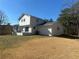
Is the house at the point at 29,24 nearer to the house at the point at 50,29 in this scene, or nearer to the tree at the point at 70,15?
the house at the point at 50,29

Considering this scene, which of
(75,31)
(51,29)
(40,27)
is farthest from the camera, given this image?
(75,31)

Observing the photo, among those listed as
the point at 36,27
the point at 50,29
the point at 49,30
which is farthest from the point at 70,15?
the point at 36,27

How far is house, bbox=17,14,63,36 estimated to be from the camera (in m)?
32.6

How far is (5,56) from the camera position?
442 inches

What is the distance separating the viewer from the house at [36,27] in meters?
32.6

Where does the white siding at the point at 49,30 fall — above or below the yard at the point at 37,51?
above

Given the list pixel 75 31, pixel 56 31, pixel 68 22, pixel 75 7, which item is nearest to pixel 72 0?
pixel 75 7

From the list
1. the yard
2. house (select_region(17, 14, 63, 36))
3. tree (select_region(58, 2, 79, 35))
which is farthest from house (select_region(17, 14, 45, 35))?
the yard

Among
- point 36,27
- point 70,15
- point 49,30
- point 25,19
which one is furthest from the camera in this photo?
point 25,19

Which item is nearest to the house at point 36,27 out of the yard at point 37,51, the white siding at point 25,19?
the white siding at point 25,19

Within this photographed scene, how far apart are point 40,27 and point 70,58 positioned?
2383 centimetres

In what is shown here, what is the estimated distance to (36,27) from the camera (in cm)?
3522

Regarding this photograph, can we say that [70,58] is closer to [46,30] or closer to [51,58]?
[51,58]

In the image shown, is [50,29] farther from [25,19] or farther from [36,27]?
[25,19]
